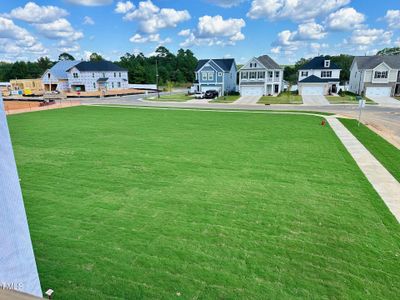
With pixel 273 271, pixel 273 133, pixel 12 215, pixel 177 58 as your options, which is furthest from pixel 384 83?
pixel 177 58

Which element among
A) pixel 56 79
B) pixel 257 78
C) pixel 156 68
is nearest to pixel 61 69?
pixel 56 79

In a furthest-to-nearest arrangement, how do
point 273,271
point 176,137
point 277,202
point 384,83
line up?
point 384,83, point 176,137, point 277,202, point 273,271

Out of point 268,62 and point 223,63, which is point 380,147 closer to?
point 268,62

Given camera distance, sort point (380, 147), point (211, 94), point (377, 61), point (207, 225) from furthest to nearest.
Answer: point (211, 94) < point (377, 61) < point (380, 147) < point (207, 225)

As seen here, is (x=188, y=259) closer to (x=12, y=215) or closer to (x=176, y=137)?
(x=12, y=215)

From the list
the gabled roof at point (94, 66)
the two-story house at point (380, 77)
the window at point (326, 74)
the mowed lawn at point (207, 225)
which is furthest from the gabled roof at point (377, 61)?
the gabled roof at point (94, 66)

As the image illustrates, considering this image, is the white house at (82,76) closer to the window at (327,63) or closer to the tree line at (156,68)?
the tree line at (156,68)

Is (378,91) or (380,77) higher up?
(380,77)
